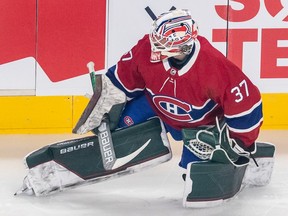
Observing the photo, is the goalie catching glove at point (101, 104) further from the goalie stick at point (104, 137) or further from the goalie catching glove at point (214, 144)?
the goalie catching glove at point (214, 144)

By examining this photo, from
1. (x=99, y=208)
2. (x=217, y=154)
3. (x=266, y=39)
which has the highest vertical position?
(x=266, y=39)

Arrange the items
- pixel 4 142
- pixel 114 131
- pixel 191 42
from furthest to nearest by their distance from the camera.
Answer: pixel 4 142 < pixel 114 131 < pixel 191 42

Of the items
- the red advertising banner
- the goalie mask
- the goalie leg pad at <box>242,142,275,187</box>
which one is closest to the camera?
the goalie mask

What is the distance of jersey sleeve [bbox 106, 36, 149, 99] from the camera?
329 cm

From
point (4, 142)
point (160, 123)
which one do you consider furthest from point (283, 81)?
point (4, 142)

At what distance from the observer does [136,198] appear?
3381 millimetres

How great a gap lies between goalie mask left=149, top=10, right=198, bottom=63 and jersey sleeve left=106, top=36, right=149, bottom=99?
0.52ft

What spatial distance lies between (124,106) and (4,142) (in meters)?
0.94

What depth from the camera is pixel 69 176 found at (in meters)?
3.39

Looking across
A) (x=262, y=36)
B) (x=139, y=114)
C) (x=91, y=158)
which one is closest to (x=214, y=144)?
(x=139, y=114)

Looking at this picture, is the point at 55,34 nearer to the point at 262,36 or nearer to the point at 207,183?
the point at 262,36

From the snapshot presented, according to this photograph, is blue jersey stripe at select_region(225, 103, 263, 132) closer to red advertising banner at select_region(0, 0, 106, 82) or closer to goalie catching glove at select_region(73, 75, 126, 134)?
goalie catching glove at select_region(73, 75, 126, 134)

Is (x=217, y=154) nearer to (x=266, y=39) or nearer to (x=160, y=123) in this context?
(x=160, y=123)

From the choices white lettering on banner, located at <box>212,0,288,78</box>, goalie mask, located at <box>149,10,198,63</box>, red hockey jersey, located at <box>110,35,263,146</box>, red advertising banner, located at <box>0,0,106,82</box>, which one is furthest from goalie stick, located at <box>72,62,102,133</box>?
white lettering on banner, located at <box>212,0,288,78</box>
